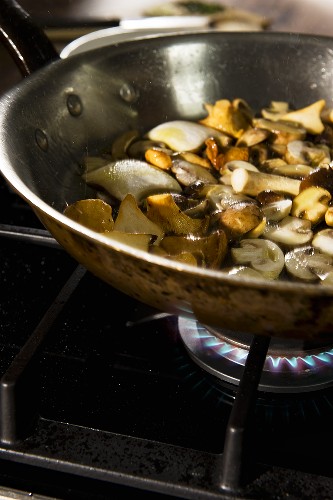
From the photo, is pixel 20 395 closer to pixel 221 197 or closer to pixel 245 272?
pixel 245 272

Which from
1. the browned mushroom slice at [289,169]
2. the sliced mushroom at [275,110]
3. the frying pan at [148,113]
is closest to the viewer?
the frying pan at [148,113]

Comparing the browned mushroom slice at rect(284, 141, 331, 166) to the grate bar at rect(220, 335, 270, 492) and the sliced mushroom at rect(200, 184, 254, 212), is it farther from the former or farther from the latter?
the grate bar at rect(220, 335, 270, 492)

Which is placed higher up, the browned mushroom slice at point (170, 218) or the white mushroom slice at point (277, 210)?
the browned mushroom slice at point (170, 218)

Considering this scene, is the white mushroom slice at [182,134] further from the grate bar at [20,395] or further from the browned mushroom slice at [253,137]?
the grate bar at [20,395]

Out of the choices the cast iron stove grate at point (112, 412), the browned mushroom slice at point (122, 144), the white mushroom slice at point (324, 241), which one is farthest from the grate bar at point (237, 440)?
the browned mushroom slice at point (122, 144)

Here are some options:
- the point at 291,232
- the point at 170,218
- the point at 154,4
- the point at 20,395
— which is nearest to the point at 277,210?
the point at 291,232

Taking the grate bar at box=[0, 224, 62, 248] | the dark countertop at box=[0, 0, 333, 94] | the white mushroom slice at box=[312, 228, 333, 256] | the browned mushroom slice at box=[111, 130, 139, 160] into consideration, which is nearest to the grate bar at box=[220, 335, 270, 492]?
the white mushroom slice at box=[312, 228, 333, 256]
